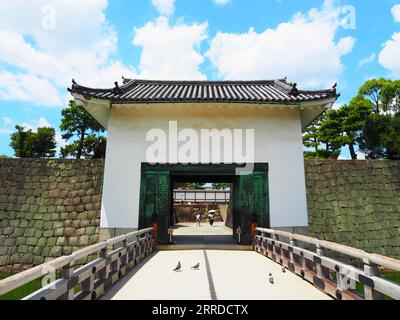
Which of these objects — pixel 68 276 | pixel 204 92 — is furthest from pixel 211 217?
pixel 68 276

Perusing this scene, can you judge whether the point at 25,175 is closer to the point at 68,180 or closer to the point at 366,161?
the point at 68,180

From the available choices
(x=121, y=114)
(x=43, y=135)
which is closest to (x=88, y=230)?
(x=121, y=114)

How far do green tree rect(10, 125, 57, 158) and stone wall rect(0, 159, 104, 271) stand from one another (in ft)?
62.1

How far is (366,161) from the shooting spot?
11477 mm

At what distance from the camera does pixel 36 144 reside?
27953 mm

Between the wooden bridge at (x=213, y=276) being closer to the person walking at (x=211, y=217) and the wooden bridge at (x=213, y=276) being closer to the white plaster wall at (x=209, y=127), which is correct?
the white plaster wall at (x=209, y=127)

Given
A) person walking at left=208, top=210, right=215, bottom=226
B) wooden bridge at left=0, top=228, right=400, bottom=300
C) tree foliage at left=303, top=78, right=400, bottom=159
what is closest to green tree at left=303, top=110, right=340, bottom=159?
tree foliage at left=303, top=78, right=400, bottom=159

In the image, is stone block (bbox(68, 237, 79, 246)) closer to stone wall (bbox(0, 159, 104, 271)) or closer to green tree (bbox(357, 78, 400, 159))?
stone wall (bbox(0, 159, 104, 271))

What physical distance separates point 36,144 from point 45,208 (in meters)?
21.3

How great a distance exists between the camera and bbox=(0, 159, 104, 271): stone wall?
9.80 m

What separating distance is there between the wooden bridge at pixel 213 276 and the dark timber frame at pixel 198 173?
1.63m

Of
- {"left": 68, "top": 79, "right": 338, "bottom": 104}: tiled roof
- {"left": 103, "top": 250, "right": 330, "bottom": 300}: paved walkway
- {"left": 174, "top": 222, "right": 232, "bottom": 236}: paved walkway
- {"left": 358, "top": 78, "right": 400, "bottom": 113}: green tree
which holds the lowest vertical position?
{"left": 174, "top": 222, "right": 232, "bottom": 236}: paved walkway

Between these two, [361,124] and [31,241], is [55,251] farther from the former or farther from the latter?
[361,124]

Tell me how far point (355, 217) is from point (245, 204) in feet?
17.7
